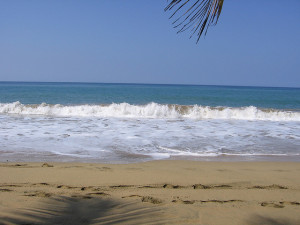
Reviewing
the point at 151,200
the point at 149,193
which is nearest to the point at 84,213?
the point at 151,200

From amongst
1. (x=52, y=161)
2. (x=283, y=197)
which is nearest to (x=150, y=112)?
(x=52, y=161)

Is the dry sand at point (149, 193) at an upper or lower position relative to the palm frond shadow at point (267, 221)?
Answer: lower

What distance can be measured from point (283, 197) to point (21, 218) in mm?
3014

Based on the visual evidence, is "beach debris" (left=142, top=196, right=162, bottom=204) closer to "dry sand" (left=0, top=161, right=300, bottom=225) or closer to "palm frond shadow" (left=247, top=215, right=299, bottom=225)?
Result: "dry sand" (left=0, top=161, right=300, bottom=225)

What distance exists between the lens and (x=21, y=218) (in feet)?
8.94

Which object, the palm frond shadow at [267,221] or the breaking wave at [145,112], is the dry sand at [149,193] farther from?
the breaking wave at [145,112]

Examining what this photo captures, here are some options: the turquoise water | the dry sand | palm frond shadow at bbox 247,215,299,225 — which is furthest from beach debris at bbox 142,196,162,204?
the turquoise water

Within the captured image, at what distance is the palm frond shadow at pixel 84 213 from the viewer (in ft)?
8.87

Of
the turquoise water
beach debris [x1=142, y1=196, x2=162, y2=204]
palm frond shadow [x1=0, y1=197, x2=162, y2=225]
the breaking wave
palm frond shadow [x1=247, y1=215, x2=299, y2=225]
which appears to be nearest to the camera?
palm frond shadow [x1=0, y1=197, x2=162, y2=225]

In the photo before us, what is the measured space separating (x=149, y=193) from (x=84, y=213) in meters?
0.99

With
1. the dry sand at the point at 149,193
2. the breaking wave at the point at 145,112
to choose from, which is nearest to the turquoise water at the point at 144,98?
the breaking wave at the point at 145,112

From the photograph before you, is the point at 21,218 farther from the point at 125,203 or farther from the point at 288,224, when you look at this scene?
the point at 288,224

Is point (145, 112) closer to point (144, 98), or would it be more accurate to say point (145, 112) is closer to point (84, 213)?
point (84, 213)

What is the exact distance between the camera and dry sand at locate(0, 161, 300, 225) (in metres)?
2.92
